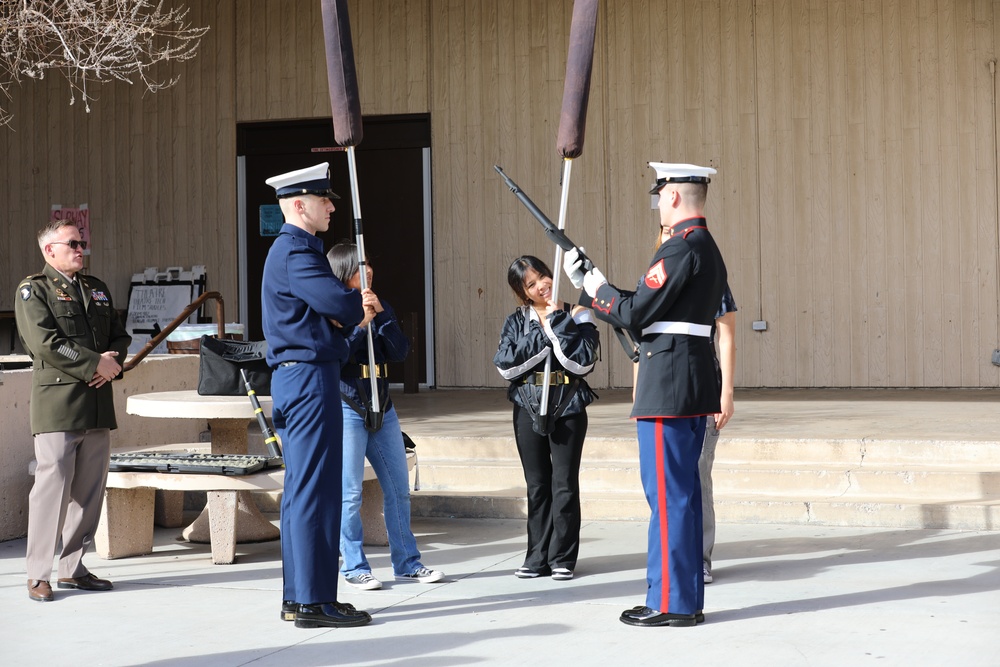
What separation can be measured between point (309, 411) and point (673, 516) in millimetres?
1433

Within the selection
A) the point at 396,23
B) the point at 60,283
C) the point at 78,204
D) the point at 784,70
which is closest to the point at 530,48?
the point at 396,23

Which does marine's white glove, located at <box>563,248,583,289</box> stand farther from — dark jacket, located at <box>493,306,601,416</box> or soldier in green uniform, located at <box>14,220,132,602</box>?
soldier in green uniform, located at <box>14,220,132,602</box>

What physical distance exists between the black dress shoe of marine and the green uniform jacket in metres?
1.45

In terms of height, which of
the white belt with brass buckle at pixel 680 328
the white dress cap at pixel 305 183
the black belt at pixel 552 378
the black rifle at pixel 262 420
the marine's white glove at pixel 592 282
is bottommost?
the black rifle at pixel 262 420

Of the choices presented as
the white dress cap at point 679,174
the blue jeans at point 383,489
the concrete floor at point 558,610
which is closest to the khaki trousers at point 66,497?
the concrete floor at point 558,610

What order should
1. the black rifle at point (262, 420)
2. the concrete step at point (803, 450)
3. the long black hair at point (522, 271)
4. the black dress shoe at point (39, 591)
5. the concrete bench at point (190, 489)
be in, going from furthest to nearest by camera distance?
the concrete step at point (803, 450)
the concrete bench at point (190, 489)
the long black hair at point (522, 271)
the black dress shoe at point (39, 591)
the black rifle at point (262, 420)

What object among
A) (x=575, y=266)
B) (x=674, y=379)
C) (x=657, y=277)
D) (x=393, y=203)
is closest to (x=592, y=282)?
(x=575, y=266)

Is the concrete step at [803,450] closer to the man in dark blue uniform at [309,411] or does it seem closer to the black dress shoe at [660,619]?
the black dress shoe at [660,619]

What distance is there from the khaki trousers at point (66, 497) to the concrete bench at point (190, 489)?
1.52ft

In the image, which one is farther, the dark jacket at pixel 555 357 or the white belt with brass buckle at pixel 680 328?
the dark jacket at pixel 555 357

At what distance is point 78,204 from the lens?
12945 millimetres

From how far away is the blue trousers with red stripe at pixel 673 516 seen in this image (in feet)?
14.7

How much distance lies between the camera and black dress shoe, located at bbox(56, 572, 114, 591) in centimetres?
538

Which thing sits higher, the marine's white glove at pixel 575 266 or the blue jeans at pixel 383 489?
the marine's white glove at pixel 575 266
